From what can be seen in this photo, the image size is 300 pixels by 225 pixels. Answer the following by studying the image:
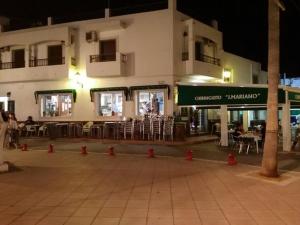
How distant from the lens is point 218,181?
10.5m

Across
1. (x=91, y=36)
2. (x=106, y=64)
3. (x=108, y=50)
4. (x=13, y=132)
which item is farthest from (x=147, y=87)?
(x=13, y=132)

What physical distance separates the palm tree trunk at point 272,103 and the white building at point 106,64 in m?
12.1

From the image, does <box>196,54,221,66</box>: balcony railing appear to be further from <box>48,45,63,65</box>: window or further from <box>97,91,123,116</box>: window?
<box>48,45,63,65</box>: window

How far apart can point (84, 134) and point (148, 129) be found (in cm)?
457

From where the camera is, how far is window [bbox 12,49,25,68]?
27953 millimetres

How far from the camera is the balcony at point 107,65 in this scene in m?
24.1

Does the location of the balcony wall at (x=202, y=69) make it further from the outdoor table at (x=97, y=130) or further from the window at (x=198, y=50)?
the outdoor table at (x=97, y=130)

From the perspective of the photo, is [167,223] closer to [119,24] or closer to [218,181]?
[218,181]

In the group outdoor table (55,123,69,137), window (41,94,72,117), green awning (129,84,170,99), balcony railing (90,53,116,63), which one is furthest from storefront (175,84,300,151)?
window (41,94,72,117)

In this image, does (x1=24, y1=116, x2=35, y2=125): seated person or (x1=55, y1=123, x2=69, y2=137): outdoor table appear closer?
(x1=55, y1=123, x2=69, y2=137): outdoor table

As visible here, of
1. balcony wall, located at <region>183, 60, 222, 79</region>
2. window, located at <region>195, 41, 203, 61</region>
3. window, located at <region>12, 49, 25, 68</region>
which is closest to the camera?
balcony wall, located at <region>183, 60, 222, 79</region>

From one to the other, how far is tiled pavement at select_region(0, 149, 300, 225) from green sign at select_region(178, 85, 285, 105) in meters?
4.85

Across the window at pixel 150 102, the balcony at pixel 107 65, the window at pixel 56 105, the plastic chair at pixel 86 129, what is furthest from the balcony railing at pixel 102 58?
the plastic chair at pixel 86 129

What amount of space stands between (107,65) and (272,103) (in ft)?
48.2
